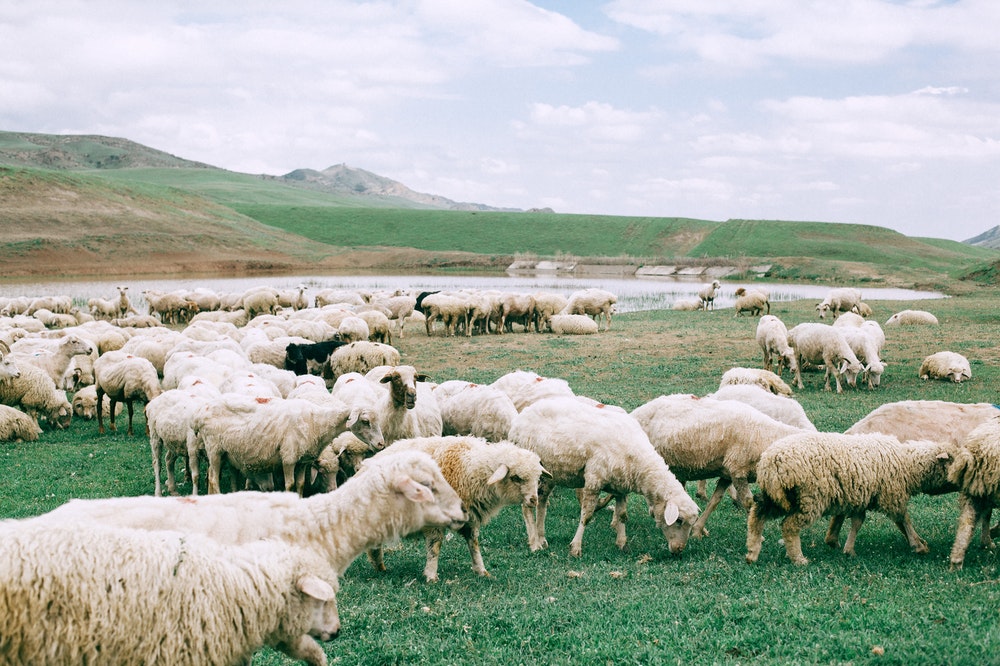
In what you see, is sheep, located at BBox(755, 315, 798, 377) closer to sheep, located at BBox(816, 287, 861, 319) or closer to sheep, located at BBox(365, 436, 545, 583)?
sheep, located at BBox(816, 287, 861, 319)

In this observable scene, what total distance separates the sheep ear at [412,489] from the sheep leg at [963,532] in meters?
5.18

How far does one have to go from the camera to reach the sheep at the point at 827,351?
17.7 m

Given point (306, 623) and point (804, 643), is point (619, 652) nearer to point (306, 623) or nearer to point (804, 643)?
point (804, 643)

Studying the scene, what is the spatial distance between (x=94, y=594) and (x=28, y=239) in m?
77.3

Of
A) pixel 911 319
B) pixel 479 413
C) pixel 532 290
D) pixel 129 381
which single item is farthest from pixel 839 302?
pixel 129 381

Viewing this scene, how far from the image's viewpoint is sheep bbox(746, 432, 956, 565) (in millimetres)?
7551

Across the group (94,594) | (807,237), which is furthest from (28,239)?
(807,237)

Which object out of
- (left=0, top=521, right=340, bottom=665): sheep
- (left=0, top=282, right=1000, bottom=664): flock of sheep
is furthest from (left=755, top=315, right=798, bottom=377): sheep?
(left=0, top=521, right=340, bottom=665): sheep

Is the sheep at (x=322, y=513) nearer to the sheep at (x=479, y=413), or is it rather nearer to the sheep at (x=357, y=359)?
the sheep at (x=479, y=413)

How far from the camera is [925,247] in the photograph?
9688 centimetres

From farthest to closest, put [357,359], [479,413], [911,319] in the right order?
[911,319], [357,359], [479,413]

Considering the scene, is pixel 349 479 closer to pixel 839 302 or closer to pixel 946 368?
pixel 946 368

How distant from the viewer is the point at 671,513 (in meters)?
8.03

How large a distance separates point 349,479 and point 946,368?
53.7ft
